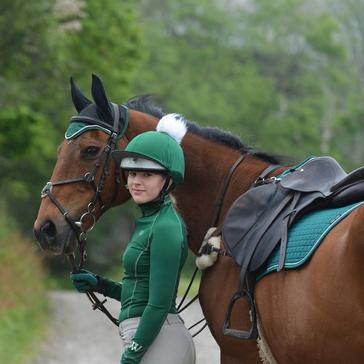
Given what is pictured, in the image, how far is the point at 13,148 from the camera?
54.2ft

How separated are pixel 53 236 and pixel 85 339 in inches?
396

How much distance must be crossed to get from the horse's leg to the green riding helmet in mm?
557

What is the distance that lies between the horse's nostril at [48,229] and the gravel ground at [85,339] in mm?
6292

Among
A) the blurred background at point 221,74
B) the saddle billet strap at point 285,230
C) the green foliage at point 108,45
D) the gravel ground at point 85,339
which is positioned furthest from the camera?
the blurred background at point 221,74

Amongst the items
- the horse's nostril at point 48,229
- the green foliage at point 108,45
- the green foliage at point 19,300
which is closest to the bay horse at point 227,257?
the horse's nostril at point 48,229

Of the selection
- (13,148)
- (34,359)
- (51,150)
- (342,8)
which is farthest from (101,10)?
(342,8)

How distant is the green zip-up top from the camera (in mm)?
4078

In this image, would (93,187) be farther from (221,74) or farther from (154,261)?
(221,74)

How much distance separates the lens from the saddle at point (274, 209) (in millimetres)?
4070

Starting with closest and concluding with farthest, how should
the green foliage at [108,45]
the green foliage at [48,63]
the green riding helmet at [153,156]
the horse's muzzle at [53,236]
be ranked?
the green riding helmet at [153,156] < the horse's muzzle at [53,236] < the green foliage at [48,63] < the green foliage at [108,45]

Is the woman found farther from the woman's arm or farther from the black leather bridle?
the black leather bridle

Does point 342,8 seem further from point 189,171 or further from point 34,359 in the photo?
point 189,171

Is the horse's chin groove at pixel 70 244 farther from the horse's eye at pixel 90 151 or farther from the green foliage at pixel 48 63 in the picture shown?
the green foliage at pixel 48 63

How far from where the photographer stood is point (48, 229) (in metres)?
4.73
